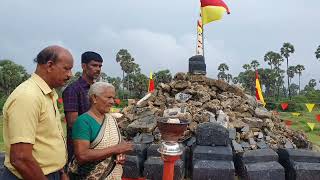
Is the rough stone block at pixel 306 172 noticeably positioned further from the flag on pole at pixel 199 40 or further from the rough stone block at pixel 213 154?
the flag on pole at pixel 199 40

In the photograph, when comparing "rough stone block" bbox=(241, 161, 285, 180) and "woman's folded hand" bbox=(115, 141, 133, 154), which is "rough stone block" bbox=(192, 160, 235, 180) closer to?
"rough stone block" bbox=(241, 161, 285, 180)

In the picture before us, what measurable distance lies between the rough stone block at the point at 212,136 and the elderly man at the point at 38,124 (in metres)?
3.61

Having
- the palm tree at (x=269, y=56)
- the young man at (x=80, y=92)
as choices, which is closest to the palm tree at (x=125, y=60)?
the palm tree at (x=269, y=56)

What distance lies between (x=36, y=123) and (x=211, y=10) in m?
6.76

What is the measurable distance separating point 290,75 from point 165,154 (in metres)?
56.8

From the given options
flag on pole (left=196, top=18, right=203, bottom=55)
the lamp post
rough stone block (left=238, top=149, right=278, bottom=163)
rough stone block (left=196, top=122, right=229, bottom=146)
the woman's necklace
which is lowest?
rough stone block (left=238, top=149, right=278, bottom=163)

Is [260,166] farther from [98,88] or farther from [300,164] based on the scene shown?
[98,88]

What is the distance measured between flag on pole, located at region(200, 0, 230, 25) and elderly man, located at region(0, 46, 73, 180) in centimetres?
634

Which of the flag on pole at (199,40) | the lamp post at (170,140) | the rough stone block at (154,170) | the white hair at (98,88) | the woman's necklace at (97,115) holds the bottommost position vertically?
the rough stone block at (154,170)

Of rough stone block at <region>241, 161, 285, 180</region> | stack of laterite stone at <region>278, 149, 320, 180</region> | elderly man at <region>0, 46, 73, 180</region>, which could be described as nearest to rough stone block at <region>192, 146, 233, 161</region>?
rough stone block at <region>241, 161, 285, 180</region>

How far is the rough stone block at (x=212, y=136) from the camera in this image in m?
5.86

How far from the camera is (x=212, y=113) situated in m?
7.23

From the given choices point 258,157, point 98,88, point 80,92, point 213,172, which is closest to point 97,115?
point 98,88

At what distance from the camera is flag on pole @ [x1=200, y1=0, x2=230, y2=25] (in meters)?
8.30
